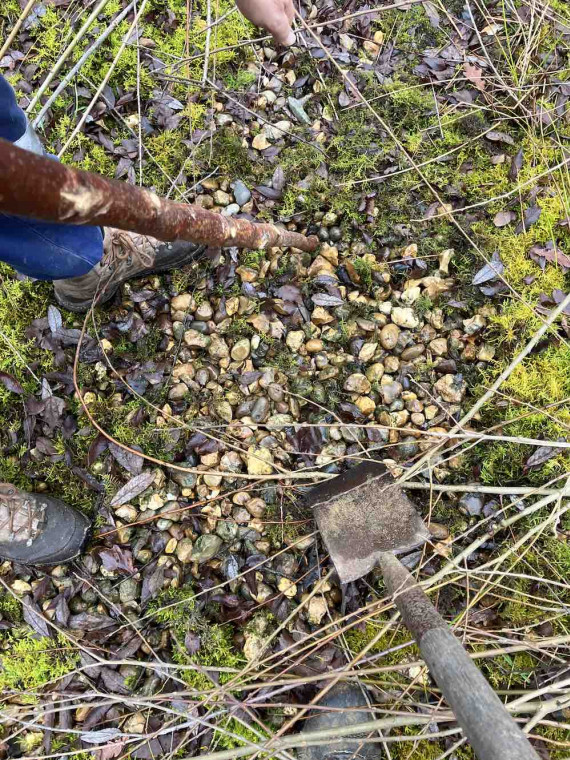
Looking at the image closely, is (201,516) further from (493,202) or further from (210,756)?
(493,202)

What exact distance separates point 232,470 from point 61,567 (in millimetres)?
974

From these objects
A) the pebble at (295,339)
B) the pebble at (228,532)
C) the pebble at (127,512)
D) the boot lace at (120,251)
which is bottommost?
the pebble at (228,532)

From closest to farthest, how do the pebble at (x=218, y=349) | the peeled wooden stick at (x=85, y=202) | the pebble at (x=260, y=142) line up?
the peeled wooden stick at (x=85, y=202)
the pebble at (x=218, y=349)
the pebble at (x=260, y=142)

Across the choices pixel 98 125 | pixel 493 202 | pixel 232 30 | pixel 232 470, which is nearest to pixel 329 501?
pixel 232 470

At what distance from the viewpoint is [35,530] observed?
2277mm

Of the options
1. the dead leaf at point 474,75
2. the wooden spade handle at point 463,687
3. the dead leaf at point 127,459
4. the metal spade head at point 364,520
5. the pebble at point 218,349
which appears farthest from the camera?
the dead leaf at point 474,75

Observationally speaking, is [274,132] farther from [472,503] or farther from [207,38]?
[472,503]

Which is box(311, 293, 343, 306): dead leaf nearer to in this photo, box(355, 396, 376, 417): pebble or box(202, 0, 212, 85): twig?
box(355, 396, 376, 417): pebble

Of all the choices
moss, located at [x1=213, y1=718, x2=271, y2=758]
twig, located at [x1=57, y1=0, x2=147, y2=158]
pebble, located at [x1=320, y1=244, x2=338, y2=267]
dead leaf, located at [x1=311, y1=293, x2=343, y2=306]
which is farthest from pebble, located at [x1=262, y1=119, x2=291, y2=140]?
moss, located at [x1=213, y1=718, x2=271, y2=758]

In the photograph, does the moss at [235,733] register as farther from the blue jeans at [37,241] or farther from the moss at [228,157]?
the moss at [228,157]

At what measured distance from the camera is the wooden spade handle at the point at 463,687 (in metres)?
1.16

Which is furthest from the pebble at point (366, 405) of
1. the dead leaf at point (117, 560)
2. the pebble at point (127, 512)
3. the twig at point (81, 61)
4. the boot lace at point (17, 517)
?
the twig at point (81, 61)

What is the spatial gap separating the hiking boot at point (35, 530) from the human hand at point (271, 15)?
7.07 feet

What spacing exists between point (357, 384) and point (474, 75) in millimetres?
1984
